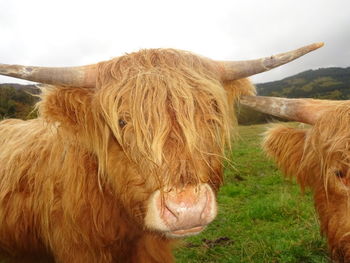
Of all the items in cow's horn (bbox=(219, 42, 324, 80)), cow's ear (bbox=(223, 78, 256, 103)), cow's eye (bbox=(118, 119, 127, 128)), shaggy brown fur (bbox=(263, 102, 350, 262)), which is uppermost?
cow's horn (bbox=(219, 42, 324, 80))

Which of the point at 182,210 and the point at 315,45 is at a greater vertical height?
the point at 315,45

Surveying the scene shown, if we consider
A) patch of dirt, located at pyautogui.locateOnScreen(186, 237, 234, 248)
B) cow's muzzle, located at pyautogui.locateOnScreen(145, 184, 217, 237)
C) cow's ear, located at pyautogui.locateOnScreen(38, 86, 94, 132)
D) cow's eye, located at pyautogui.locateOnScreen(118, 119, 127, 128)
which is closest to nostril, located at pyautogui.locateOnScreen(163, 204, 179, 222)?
cow's muzzle, located at pyautogui.locateOnScreen(145, 184, 217, 237)

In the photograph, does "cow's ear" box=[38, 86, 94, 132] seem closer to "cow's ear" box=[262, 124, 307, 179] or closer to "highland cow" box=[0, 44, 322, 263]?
"highland cow" box=[0, 44, 322, 263]

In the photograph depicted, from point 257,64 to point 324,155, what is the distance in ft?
3.33

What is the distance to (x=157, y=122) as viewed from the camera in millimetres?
2047

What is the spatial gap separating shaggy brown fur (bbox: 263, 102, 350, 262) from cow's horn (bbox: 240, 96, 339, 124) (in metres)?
0.09

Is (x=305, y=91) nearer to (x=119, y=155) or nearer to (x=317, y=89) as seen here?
(x=317, y=89)

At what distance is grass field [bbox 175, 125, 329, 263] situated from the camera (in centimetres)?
425

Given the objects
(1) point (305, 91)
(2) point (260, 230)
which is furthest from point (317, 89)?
(2) point (260, 230)

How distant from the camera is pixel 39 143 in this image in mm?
3430

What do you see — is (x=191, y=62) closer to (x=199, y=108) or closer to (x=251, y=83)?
(x=199, y=108)

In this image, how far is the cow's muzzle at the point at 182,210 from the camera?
1.76 meters

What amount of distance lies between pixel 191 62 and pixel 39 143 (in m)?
1.88

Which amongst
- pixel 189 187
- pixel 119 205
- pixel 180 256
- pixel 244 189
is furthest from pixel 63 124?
pixel 244 189
